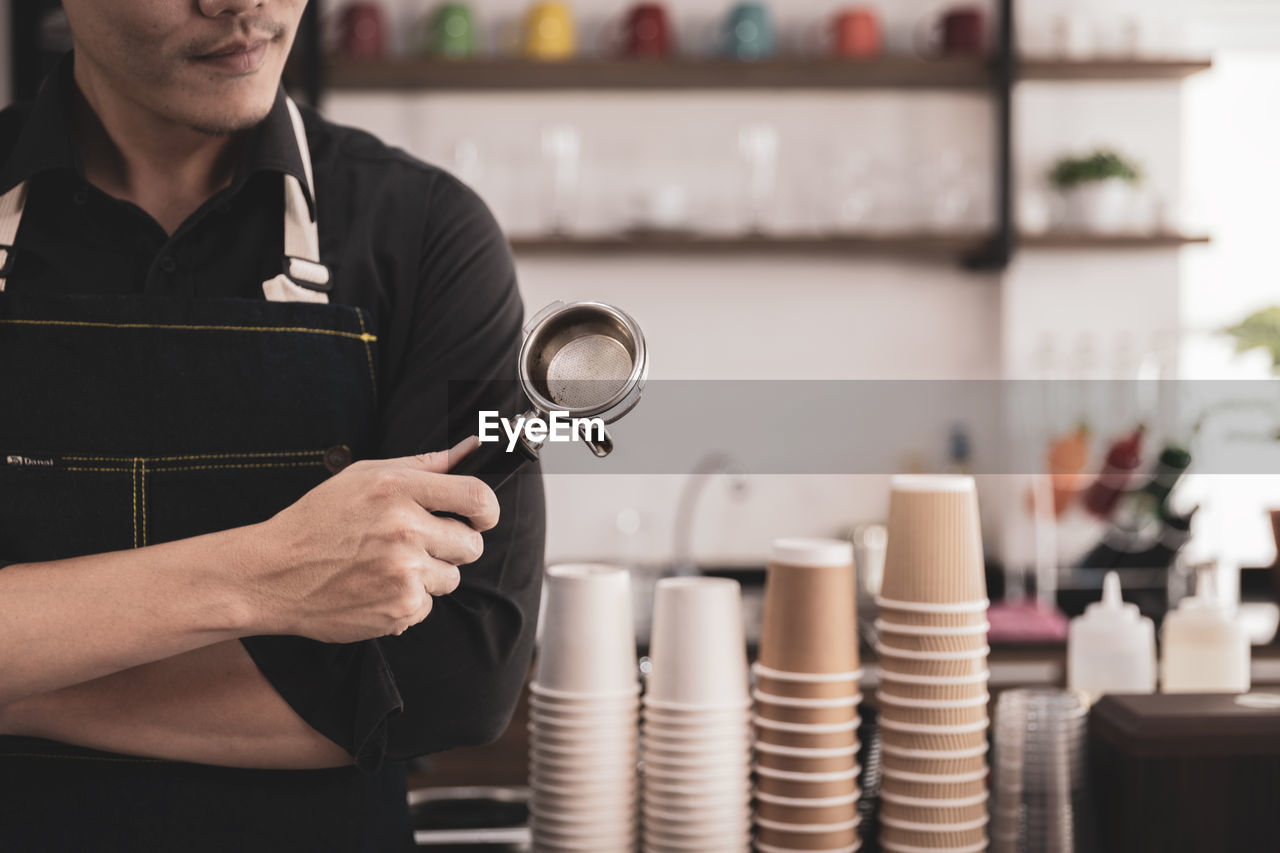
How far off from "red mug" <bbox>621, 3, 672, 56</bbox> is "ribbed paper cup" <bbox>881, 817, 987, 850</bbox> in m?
2.73

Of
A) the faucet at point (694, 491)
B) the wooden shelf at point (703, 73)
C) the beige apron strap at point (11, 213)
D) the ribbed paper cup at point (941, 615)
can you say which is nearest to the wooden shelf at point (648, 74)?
the wooden shelf at point (703, 73)

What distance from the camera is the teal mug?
3432 millimetres

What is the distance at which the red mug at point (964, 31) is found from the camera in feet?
11.4

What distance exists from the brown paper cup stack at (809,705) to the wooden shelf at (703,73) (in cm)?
257

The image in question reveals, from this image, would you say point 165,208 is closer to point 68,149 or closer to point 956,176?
point 68,149

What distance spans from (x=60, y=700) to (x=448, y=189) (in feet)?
1.83

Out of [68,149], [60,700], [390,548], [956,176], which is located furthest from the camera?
[956,176]

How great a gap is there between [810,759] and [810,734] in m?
0.03

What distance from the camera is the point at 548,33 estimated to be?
343cm

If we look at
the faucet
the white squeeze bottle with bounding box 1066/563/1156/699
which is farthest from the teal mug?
the white squeeze bottle with bounding box 1066/563/1156/699

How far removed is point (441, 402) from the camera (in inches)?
41.5

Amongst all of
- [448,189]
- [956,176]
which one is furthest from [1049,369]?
[448,189]

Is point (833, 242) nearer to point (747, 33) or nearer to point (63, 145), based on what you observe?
point (747, 33)

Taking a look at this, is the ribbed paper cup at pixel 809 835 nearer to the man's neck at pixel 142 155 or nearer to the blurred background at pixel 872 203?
the man's neck at pixel 142 155
